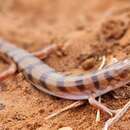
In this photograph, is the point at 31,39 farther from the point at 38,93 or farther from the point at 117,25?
the point at 38,93

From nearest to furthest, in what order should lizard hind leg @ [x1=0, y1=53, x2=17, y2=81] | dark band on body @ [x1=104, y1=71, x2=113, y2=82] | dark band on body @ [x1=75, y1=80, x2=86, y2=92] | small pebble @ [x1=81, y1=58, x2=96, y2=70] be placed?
dark band on body @ [x1=104, y1=71, x2=113, y2=82]
dark band on body @ [x1=75, y1=80, x2=86, y2=92]
small pebble @ [x1=81, y1=58, x2=96, y2=70]
lizard hind leg @ [x1=0, y1=53, x2=17, y2=81]

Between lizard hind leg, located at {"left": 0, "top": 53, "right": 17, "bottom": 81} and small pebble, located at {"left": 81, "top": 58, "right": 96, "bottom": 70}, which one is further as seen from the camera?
lizard hind leg, located at {"left": 0, "top": 53, "right": 17, "bottom": 81}

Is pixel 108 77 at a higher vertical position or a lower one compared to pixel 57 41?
higher

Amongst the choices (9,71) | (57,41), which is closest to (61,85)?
(9,71)

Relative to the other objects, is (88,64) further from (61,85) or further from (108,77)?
(108,77)

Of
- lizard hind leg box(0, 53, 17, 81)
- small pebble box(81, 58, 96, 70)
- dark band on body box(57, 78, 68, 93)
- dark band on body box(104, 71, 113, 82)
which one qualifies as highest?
dark band on body box(104, 71, 113, 82)

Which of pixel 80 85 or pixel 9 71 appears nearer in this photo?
pixel 80 85

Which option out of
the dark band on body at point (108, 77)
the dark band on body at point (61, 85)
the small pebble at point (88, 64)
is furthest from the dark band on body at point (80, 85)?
the small pebble at point (88, 64)

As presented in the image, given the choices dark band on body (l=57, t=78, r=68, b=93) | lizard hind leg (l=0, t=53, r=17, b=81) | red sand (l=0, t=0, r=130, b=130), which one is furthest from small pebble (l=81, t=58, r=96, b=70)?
lizard hind leg (l=0, t=53, r=17, b=81)

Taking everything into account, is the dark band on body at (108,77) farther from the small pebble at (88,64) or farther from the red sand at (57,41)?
the small pebble at (88,64)

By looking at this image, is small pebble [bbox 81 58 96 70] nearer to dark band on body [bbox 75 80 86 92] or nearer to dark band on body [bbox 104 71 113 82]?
dark band on body [bbox 75 80 86 92]

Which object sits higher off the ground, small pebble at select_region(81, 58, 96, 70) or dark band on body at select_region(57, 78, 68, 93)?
dark band on body at select_region(57, 78, 68, 93)
